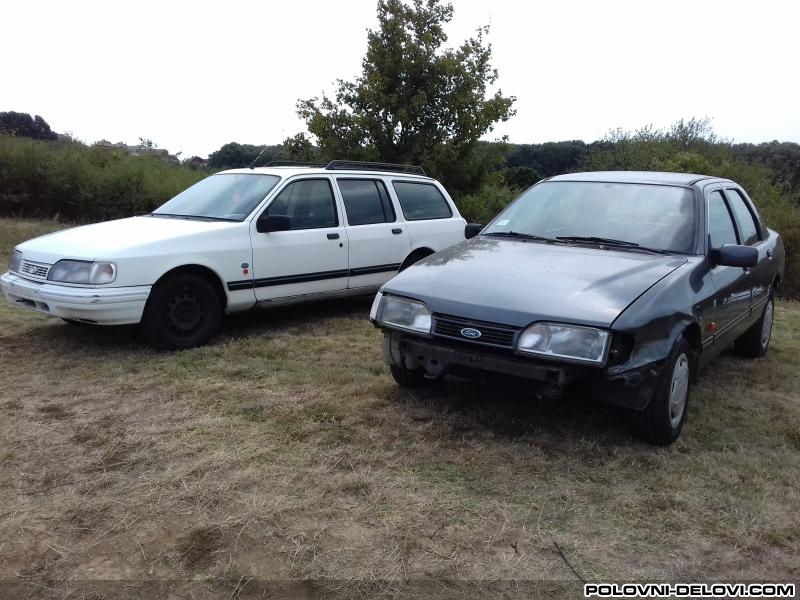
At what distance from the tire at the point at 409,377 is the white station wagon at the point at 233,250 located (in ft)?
6.71

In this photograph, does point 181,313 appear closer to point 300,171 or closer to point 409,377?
point 300,171

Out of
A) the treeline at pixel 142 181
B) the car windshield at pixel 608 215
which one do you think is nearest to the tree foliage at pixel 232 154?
the treeline at pixel 142 181

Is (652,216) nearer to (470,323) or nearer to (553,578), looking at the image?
(470,323)

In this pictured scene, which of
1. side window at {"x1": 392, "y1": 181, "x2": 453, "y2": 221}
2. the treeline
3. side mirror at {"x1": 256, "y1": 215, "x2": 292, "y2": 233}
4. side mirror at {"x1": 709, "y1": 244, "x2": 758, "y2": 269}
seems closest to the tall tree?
the treeline

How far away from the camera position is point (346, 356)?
5.77 meters

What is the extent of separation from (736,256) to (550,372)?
61.8 inches

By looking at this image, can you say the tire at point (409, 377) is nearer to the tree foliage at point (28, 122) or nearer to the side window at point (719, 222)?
the side window at point (719, 222)

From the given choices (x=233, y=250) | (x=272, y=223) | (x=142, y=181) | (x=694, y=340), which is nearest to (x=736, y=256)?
(x=694, y=340)

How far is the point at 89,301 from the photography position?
5266 millimetres

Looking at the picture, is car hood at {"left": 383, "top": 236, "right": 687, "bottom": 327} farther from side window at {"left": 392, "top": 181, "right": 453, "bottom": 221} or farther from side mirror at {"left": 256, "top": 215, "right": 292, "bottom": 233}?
side window at {"left": 392, "top": 181, "right": 453, "bottom": 221}

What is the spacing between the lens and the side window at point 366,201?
7145 mm

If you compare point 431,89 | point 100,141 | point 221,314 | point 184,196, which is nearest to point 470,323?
point 221,314

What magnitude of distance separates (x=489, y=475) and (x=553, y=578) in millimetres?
880

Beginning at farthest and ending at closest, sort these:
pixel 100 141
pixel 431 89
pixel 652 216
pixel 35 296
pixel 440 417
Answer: pixel 100 141 → pixel 431 89 → pixel 35 296 → pixel 652 216 → pixel 440 417
